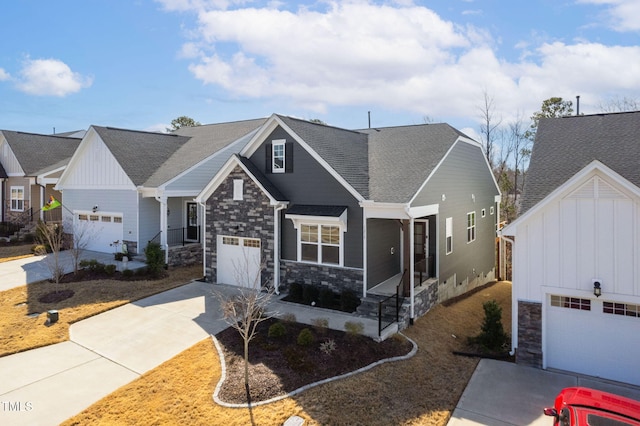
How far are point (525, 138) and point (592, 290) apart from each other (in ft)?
92.5

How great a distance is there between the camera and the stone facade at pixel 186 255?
64.3 ft

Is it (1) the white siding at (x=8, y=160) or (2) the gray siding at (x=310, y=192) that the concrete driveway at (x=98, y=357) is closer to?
(2) the gray siding at (x=310, y=192)

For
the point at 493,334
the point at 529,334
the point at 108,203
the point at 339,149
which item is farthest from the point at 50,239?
the point at 529,334

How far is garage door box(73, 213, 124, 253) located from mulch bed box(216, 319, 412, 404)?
13.1 meters

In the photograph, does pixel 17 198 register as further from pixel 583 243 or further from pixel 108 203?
pixel 583 243

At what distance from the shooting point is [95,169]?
22.2 metres

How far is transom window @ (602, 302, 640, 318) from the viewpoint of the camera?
8.88m

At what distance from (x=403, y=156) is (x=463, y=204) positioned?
13.5 feet

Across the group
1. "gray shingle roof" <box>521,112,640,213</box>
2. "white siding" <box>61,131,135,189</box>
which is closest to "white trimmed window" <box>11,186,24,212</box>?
"white siding" <box>61,131,135,189</box>

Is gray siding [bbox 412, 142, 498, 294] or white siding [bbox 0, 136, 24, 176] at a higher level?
white siding [bbox 0, 136, 24, 176]

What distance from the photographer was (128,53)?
1623 cm

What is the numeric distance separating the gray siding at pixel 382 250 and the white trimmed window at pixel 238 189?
524cm

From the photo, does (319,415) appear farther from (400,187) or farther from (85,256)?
(85,256)

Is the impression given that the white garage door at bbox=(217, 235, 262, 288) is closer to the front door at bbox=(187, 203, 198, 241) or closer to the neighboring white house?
the front door at bbox=(187, 203, 198, 241)
